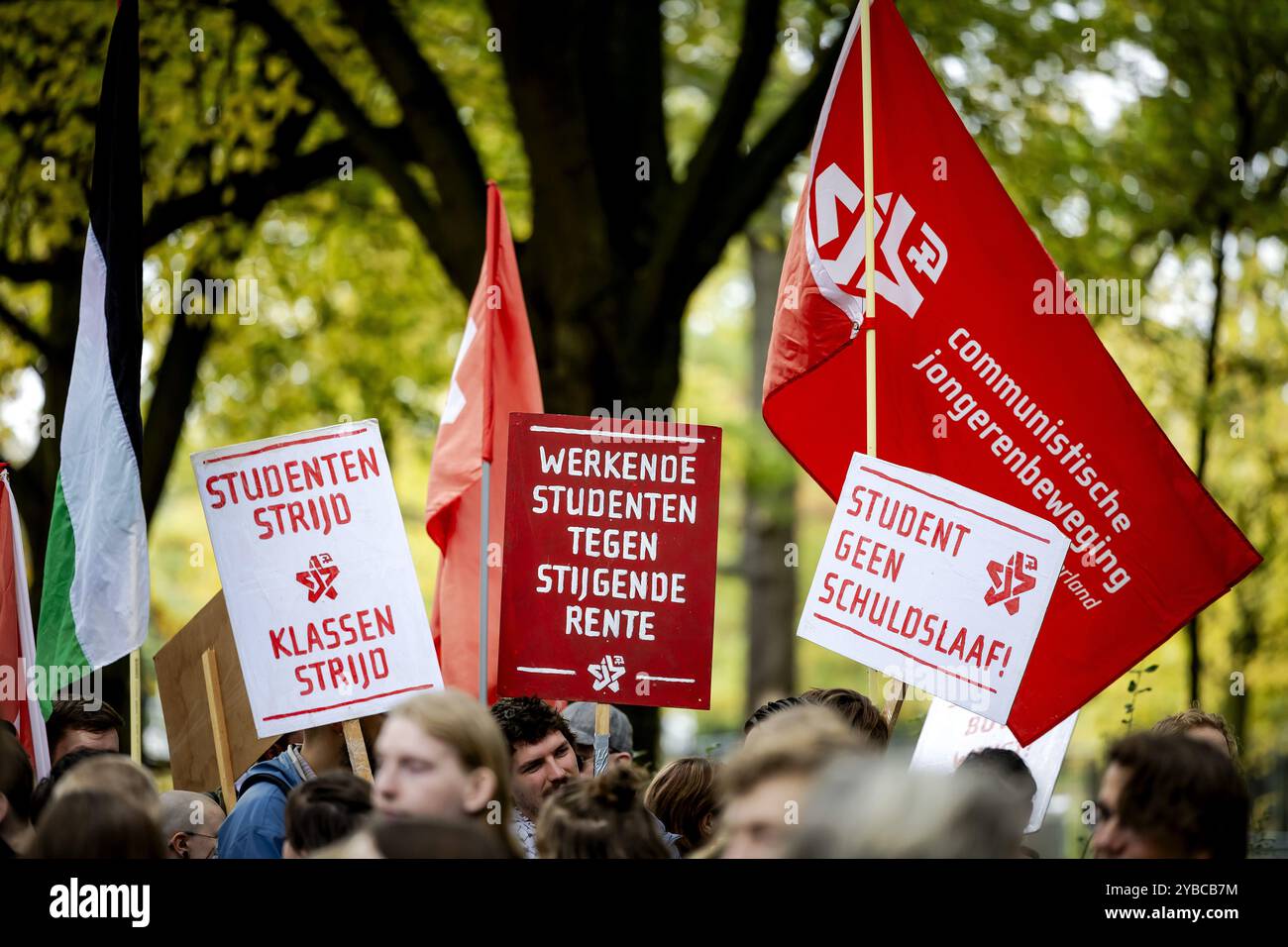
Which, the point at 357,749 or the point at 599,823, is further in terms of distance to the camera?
the point at 357,749

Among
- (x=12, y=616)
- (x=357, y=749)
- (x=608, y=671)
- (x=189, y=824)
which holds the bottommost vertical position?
(x=189, y=824)

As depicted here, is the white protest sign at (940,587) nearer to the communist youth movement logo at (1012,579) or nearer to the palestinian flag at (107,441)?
the communist youth movement logo at (1012,579)

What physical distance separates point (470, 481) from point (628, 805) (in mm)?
2745

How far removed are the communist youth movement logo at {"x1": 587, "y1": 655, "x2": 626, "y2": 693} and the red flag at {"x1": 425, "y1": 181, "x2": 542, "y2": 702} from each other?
0.68 metres

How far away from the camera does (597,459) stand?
606 cm

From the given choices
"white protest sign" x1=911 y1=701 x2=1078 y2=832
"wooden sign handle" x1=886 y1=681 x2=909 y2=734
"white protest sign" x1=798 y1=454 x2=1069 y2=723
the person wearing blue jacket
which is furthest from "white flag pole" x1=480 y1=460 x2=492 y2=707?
"white protest sign" x1=911 y1=701 x2=1078 y2=832

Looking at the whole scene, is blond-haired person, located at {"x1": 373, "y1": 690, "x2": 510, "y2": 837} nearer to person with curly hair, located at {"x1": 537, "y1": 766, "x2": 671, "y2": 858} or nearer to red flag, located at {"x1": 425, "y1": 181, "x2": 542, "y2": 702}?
person with curly hair, located at {"x1": 537, "y1": 766, "x2": 671, "y2": 858}

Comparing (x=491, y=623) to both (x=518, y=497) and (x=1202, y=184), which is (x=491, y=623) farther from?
(x=1202, y=184)

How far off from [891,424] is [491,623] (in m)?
1.91

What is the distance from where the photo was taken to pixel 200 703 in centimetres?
620

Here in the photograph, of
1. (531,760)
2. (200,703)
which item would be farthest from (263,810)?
(200,703)

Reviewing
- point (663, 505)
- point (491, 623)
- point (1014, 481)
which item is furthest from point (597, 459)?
point (1014, 481)

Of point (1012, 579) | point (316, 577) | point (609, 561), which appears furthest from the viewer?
point (609, 561)

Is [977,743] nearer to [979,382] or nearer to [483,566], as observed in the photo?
[979,382]
